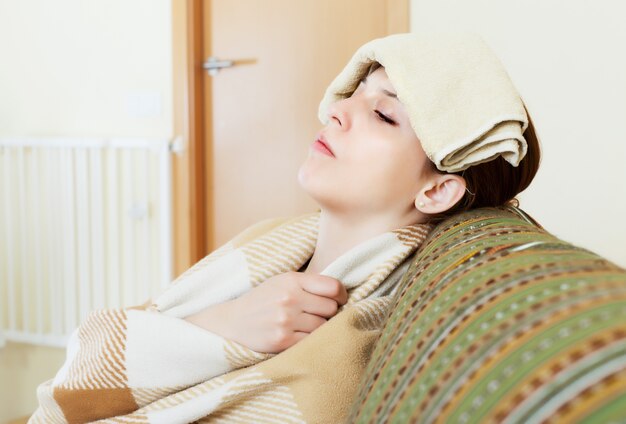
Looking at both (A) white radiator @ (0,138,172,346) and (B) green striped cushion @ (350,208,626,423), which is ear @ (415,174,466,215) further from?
(A) white radiator @ (0,138,172,346)

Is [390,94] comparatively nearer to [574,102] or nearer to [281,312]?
[281,312]

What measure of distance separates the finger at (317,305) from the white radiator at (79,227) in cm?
208

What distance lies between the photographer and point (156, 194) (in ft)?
9.91

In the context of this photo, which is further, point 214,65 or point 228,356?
point 214,65

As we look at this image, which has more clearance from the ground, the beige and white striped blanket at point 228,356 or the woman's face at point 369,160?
the woman's face at point 369,160

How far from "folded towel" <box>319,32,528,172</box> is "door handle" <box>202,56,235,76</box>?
212 cm

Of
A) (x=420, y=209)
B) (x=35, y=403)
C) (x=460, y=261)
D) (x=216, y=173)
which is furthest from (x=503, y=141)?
(x=35, y=403)

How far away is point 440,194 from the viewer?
1.04m

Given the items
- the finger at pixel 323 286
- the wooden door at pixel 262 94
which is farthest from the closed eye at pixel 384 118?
the wooden door at pixel 262 94

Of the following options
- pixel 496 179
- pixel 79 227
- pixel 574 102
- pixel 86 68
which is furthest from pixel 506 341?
pixel 86 68

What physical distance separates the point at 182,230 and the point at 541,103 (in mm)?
1654

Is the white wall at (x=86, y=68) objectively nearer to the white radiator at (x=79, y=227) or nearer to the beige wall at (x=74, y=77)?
the beige wall at (x=74, y=77)

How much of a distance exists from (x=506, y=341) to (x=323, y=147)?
631 mm

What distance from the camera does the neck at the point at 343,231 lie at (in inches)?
41.3
